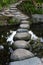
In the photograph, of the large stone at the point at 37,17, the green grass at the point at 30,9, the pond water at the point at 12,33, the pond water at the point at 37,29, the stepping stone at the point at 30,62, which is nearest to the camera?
the stepping stone at the point at 30,62

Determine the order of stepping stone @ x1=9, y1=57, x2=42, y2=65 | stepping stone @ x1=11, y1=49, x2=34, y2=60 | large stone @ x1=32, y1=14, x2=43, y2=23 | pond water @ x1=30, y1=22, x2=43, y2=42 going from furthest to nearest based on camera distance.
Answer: large stone @ x1=32, y1=14, x2=43, y2=23 < pond water @ x1=30, y1=22, x2=43, y2=42 < stepping stone @ x1=11, y1=49, x2=34, y2=60 < stepping stone @ x1=9, y1=57, x2=42, y2=65

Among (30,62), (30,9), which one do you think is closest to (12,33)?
(30,9)

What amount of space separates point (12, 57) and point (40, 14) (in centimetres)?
459

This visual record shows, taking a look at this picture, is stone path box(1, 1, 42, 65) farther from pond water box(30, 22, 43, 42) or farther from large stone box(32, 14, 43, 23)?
large stone box(32, 14, 43, 23)

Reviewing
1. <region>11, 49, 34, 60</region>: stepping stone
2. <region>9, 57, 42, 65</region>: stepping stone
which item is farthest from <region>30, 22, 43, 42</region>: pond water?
<region>9, 57, 42, 65</region>: stepping stone

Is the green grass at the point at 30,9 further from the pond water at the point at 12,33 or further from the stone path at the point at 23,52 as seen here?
the stone path at the point at 23,52

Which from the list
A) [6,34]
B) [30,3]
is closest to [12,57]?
[6,34]

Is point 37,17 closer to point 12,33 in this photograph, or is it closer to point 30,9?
point 30,9

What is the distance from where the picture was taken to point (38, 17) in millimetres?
8945

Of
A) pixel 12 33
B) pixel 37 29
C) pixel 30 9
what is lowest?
pixel 37 29

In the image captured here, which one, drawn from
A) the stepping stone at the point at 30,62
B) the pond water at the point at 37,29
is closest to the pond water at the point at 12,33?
the pond water at the point at 37,29

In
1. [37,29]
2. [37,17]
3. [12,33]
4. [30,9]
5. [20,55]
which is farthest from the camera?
[30,9]

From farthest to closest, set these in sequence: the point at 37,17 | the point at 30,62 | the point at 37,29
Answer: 1. the point at 37,17
2. the point at 37,29
3. the point at 30,62

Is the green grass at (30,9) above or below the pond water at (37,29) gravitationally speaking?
above
